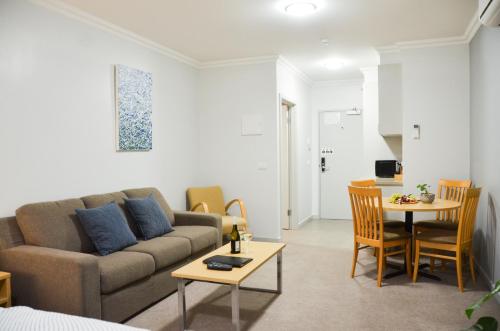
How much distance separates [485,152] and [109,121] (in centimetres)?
375

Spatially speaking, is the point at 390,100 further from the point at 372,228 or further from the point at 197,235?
the point at 197,235

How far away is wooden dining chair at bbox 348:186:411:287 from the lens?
3748 millimetres

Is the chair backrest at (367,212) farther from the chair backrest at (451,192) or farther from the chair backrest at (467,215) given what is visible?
the chair backrest at (451,192)

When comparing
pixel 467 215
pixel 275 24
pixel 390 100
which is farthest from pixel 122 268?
pixel 390 100

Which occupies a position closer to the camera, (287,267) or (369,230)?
(369,230)

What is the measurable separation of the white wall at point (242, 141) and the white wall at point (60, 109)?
3.60 ft

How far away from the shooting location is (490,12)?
2781mm

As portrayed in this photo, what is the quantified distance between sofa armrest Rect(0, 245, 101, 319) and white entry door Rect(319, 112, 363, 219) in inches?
216

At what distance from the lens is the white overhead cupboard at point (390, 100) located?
522 cm

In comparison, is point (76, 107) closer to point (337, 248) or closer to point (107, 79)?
point (107, 79)

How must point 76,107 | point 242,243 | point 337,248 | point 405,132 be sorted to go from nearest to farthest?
point 242,243, point 76,107, point 405,132, point 337,248

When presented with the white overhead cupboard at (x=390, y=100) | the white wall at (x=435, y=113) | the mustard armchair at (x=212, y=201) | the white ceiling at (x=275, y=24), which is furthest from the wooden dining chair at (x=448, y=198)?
the mustard armchair at (x=212, y=201)

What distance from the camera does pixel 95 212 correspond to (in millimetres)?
3408

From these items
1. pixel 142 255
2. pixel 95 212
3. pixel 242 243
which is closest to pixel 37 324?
pixel 142 255
